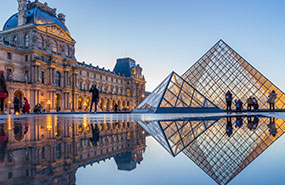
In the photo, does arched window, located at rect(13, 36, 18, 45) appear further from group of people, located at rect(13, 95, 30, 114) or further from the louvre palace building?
group of people, located at rect(13, 95, 30, 114)

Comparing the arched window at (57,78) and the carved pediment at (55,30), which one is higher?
the carved pediment at (55,30)

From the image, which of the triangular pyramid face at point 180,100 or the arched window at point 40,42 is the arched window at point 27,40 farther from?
the triangular pyramid face at point 180,100

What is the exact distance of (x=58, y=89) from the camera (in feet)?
119

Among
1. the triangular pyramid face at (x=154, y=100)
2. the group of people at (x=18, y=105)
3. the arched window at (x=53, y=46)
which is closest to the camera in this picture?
the group of people at (x=18, y=105)

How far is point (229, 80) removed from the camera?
26844mm

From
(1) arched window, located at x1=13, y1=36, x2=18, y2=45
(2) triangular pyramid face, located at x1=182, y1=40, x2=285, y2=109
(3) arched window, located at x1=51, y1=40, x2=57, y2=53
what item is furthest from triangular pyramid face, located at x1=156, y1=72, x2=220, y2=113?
(1) arched window, located at x1=13, y1=36, x2=18, y2=45

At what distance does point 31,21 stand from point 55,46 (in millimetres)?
4899

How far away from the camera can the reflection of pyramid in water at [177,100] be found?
14.5 meters

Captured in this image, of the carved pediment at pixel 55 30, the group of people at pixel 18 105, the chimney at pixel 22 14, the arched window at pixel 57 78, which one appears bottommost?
the group of people at pixel 18 105

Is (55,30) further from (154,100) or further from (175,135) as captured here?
(175,135)

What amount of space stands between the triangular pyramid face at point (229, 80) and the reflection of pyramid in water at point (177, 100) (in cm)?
1055

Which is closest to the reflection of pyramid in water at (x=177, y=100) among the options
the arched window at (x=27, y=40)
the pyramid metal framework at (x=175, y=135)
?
the pyramid metal framework at (x=175, y=135)

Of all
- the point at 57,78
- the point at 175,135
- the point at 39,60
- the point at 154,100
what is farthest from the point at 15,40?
the point at 175,135

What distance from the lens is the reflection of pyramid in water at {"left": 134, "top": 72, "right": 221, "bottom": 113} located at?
47.5 ft
